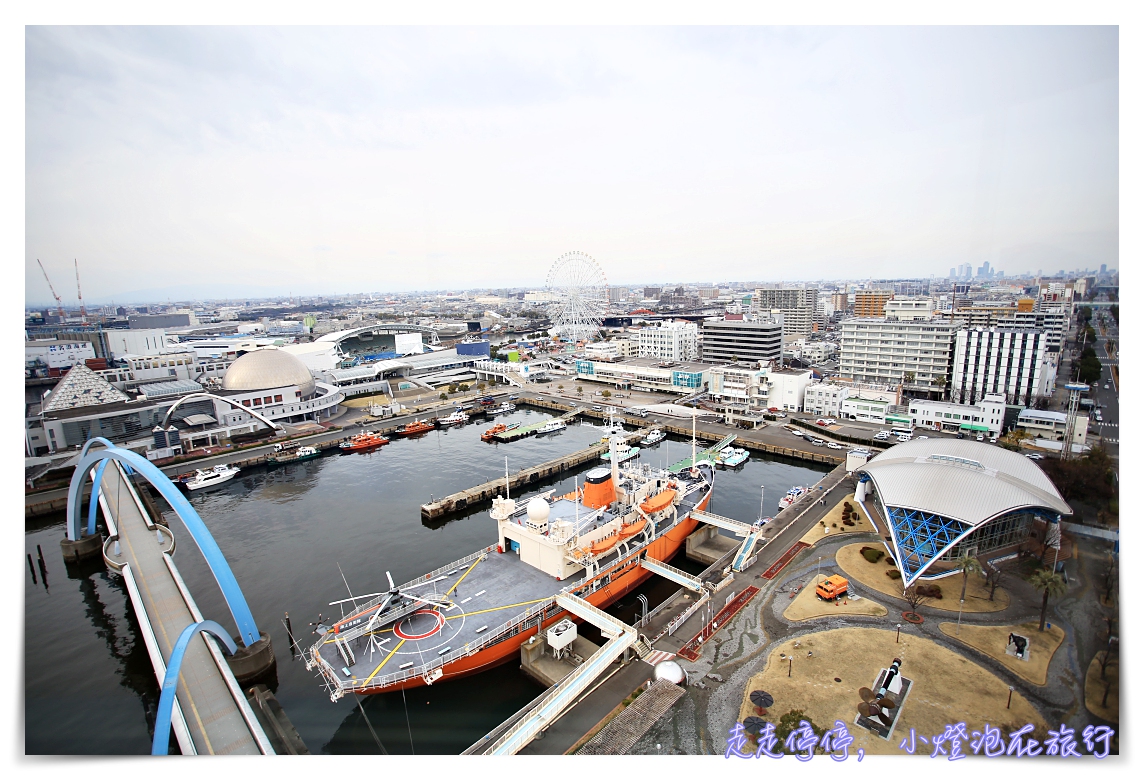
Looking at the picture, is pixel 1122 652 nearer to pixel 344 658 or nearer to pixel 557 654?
pixel 557 654

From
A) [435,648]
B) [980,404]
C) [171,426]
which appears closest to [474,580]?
[435,648]

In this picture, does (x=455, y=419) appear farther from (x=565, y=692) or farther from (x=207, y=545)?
(x=565, y=692)

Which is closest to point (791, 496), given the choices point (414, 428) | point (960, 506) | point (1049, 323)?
point (960, 506)

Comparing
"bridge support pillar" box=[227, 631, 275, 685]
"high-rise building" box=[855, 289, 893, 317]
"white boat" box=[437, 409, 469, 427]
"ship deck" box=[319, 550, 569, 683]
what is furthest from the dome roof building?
"high-rise building" box=[855, 289, 893, 317]

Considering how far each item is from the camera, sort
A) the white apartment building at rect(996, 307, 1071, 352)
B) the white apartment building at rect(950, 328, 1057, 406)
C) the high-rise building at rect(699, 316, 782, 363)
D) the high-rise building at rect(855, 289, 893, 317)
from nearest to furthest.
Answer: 1. the white apartment building at rect(950, 328, 1057, 406)
2. the white apartment building at rect(996, 307, 1071, 352)
3. the high-rise building at rect(699, 316, 782, 363)
4. the high-rise building at rect(855, 289, 893, 317)

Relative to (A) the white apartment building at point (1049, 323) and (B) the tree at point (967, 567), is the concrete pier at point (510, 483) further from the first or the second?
Result: (A) the white apartment building at point (1049, 323)

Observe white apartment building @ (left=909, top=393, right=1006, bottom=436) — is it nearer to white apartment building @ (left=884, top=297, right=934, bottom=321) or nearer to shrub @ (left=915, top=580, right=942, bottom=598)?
white apartment building @ (left=884, top=297, right=934, bottom=321)
